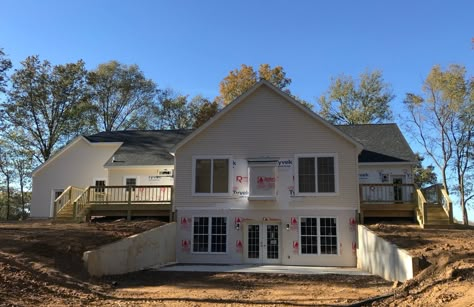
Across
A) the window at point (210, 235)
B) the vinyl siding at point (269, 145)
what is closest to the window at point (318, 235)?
the vinyl siding at point (269, 145)

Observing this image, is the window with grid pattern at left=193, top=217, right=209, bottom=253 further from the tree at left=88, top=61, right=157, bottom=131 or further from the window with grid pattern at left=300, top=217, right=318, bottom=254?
the tree at left=88, top=61, right=157, bottom=131

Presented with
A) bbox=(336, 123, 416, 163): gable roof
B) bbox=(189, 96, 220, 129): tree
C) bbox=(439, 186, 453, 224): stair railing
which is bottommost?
bbox=(439, 186, 453, 224): stair railing

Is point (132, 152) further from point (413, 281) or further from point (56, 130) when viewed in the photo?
point (413, 281)

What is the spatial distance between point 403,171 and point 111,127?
96.4 feet

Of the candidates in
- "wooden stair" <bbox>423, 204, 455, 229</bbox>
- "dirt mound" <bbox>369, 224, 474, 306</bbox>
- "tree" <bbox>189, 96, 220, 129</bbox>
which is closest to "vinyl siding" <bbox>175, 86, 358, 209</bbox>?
"wooden stair" <bbox>423, 204, 455, 229</bbox>

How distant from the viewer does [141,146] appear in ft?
92.0

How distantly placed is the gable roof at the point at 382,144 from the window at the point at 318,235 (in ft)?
18.6

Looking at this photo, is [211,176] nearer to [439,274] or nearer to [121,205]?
Result: [121,205]

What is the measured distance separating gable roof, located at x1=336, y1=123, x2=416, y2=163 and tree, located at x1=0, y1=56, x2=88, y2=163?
24905 millimetres

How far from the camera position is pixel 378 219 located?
21062 millimetres

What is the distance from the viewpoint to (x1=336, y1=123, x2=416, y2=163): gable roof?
76.1 ft

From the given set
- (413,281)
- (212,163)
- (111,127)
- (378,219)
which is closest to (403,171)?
(378,219)

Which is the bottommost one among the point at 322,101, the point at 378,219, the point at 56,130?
the point at 378,219

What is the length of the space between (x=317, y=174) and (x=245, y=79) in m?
23.4
